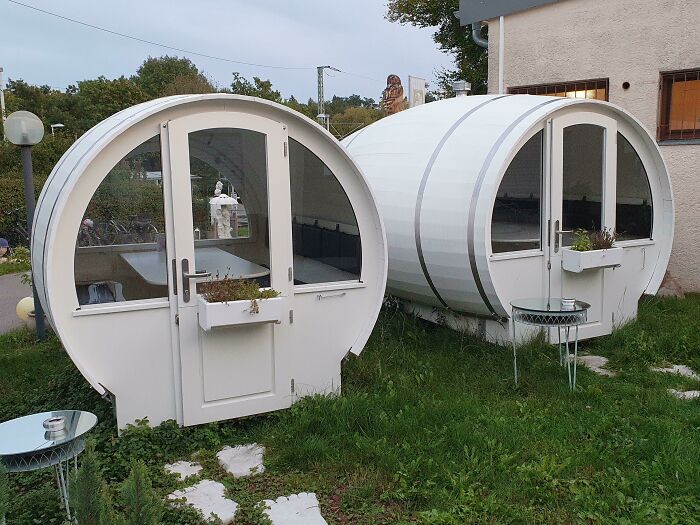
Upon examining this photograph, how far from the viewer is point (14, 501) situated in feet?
12.8

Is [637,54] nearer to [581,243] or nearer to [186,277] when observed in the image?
[581,243]

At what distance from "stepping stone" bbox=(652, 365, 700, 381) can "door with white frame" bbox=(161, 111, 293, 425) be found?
348cm

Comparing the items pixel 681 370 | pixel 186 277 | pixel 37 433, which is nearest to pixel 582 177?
pixel 681 370

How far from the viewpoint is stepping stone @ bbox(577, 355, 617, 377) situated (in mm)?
6112

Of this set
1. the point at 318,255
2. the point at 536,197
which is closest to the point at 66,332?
the point at 318,255

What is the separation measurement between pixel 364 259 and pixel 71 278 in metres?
2.19

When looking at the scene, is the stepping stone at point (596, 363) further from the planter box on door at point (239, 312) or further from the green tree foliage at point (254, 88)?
the green tree foliage at point (254, 88)

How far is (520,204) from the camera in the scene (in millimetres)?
6375

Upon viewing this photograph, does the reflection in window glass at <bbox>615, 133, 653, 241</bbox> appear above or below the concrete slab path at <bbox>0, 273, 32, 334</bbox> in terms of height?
above

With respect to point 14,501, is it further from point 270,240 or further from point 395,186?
point 395,186

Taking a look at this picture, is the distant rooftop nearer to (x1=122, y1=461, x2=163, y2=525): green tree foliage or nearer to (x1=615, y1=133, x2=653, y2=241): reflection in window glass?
(x1=615, y1=133, x2=653, y2=241): reflection in window glass

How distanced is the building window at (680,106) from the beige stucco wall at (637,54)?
12cm

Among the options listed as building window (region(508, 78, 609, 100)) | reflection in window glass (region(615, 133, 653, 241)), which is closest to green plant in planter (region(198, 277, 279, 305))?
reflection in window glass (region(615, 133, 653, 241))

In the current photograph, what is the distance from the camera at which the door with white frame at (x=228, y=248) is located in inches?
183
